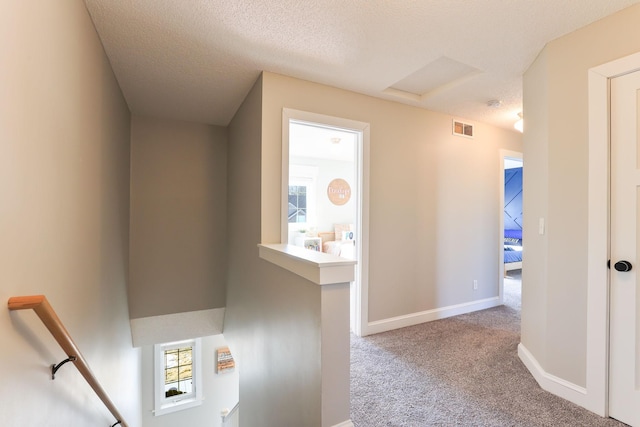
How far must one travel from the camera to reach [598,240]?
1.73 metres

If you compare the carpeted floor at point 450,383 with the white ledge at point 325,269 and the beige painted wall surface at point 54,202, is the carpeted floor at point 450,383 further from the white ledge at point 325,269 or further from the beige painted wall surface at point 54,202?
the beige painted wall surface at point 54,202

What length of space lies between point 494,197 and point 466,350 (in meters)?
2.09

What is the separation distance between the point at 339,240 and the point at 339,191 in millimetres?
1146

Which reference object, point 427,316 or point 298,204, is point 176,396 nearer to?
point 298,204

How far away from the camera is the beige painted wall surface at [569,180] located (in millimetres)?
1774

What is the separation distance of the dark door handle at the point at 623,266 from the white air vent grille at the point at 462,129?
2201 mm

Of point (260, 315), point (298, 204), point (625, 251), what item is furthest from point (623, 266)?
point (298, 204)

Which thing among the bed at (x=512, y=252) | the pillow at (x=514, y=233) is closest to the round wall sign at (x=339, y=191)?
the bed at (x=512, y=252)

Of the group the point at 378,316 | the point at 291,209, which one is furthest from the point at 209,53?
the point at 291,209

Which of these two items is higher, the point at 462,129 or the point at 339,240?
the point at 462,129

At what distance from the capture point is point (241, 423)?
297 cm

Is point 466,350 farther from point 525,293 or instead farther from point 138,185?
point 138,185

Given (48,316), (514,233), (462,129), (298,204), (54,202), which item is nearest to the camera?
(48,316)

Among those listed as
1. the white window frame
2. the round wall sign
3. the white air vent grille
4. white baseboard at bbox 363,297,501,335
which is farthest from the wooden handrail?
the round wall sign
